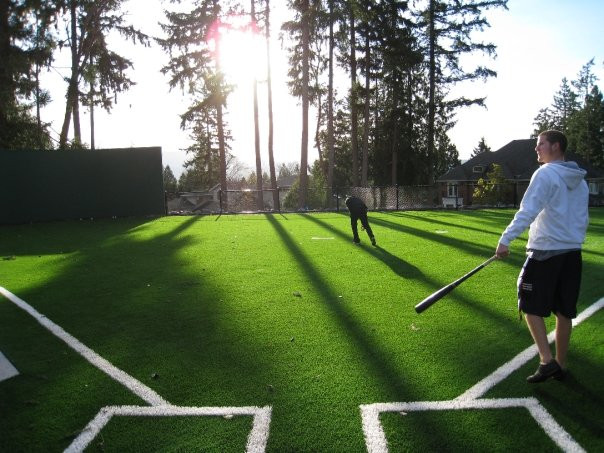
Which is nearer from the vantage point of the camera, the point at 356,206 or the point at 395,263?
the point at 395,263

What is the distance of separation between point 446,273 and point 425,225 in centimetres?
761

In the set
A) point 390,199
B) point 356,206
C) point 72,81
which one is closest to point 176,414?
point 356,206

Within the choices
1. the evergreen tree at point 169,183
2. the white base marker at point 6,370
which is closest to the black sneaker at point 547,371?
the white base marker at point 6,370

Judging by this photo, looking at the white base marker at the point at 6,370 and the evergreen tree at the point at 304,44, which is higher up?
the evergreen tree at the point at 304,44

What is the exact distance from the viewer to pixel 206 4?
81.3 ft

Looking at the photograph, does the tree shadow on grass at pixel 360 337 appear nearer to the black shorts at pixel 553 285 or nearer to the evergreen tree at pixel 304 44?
the black shorts at pixel 553 285

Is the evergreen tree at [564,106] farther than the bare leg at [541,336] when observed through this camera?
Yes

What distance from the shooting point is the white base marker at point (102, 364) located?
10.4ft

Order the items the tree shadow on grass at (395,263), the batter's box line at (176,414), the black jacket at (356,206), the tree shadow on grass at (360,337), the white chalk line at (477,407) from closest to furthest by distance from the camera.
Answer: the white chalk line at (477,407) < the batter's box line at (176,414) < the tree shadow on grass at (360,337) < the tree shadow on grass at (395,263) < the black jacket at (356,206)

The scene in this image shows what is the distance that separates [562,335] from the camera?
3199mm

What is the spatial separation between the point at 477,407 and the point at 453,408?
16 centimetres

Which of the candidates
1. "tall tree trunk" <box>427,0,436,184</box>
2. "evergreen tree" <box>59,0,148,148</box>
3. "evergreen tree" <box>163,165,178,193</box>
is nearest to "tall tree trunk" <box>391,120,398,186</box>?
"tall tree trunk" <box>427,0,436,184</box>

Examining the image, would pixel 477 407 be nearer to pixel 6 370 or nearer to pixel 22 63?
pixel 6 370

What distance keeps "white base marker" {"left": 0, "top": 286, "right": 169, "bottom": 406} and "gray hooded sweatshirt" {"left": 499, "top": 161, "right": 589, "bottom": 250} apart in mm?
2779
